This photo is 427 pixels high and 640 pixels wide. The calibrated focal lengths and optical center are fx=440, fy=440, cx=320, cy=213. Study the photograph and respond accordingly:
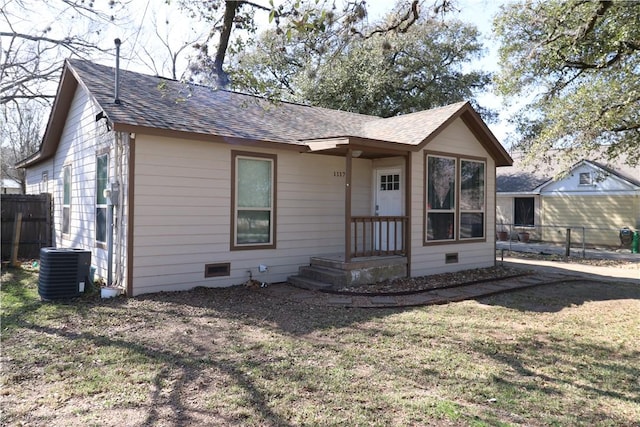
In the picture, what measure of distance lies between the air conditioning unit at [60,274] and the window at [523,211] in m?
19.8

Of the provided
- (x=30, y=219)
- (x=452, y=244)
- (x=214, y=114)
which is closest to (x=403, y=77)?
(x=452, y=244)

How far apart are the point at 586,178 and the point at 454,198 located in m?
12.7

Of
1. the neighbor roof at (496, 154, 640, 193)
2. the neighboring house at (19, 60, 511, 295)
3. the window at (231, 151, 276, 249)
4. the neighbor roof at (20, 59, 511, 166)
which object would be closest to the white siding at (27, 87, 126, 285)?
the neighboring house at (19, 60, 511, 295)

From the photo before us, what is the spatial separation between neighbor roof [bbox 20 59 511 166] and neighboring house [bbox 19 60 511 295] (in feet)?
0.14

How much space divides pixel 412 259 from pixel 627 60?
644 centimetres

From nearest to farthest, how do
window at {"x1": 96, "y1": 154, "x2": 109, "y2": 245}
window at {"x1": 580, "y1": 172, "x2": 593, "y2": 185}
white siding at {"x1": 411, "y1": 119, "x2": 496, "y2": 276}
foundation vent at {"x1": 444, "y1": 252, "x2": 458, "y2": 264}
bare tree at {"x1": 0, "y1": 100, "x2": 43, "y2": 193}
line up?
window at {"x1": 96, "y1": 154, "x2": 109, "y2": 245} < white siding at {"x1": 411, "y1": 119, "x2": 496, "y2": 276} < foundation vent at {"x1": 444, "y1": 252, "x2": 458, "y2": 264} < window at {"x1": 580, "y1": 172, "x2": 593, "y2": 185} < bare tree at {"x1": 0, "y1": 100, "x2": 43, "y2": 193}

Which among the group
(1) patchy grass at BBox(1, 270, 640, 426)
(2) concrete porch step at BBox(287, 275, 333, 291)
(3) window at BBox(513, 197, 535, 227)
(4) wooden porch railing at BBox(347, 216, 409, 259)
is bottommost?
(1) patchy grass at BBox(1, 270, 640, 426)

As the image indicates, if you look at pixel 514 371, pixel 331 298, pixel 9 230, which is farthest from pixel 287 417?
pixel 9 230

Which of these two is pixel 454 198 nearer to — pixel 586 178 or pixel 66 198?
pixel 66 198

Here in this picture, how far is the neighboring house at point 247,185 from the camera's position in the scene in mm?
7121

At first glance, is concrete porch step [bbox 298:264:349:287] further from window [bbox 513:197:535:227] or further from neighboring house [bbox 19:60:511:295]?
window [bbox 513:197:535:227]

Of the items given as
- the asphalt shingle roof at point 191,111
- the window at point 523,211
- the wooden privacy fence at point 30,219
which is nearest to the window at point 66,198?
the wooden privacy fence at point 30,219

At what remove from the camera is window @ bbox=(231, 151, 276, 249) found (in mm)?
8023

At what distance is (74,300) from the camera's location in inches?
265
